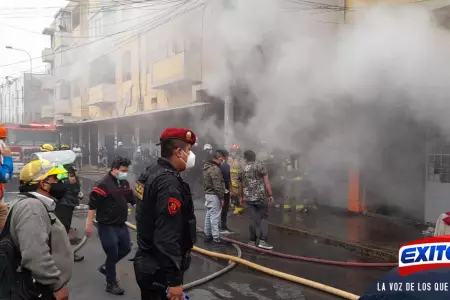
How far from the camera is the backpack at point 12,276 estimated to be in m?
1.98

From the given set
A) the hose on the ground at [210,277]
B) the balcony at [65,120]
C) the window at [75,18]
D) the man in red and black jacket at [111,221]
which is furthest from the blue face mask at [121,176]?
the window at [75,18]

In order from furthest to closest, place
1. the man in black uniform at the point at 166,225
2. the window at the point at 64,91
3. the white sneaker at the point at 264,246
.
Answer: the window at the point at 64,91 < the white sneaker at the point at 264,246 < the man in black uniform at the point at 166,225

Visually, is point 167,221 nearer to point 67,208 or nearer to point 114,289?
point 114,289

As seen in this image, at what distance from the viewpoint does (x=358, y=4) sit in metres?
8.18

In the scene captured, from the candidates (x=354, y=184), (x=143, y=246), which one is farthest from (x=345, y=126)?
(x=143, y=246)

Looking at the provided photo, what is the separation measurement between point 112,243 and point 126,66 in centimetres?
1888

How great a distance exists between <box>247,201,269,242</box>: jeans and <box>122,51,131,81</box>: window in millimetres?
17057

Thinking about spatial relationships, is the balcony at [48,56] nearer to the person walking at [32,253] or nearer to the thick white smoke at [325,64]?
the thick white smoke at [325,64]

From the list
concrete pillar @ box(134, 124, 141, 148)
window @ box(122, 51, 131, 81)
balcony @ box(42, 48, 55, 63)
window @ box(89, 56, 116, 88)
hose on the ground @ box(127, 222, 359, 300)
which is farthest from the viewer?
balcony @ box(42, 48, 55, 63)

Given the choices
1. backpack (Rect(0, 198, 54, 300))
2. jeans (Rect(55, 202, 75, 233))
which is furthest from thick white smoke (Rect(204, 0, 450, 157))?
backpack (Rect(0, 198, 54, 300))

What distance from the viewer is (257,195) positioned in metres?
6.35

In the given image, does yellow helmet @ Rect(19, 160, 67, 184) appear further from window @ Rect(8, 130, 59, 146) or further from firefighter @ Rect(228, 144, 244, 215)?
window @ Rect(8, 130, 59, 146)

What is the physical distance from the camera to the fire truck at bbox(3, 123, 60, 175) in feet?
51.2

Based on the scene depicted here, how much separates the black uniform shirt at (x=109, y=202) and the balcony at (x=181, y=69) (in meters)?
10.6
